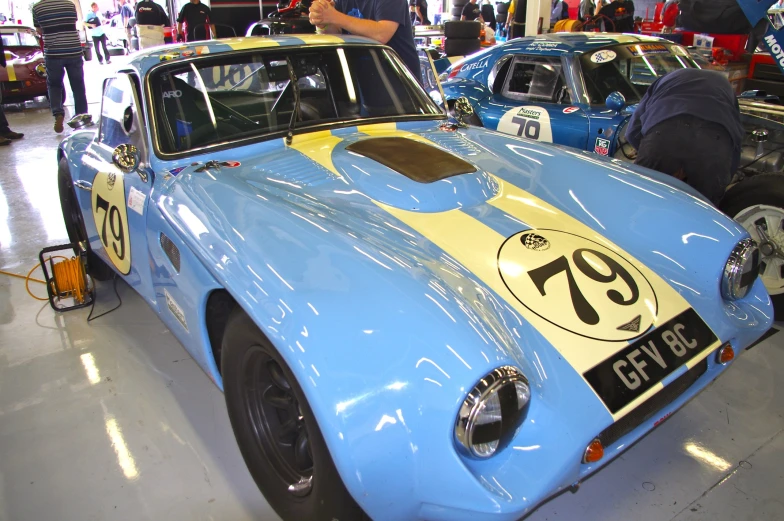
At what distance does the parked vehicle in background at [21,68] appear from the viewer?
8.52m

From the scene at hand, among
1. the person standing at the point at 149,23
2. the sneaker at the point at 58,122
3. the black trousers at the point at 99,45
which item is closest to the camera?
the sneaker at the point at 58,122

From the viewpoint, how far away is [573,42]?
434 centimetres

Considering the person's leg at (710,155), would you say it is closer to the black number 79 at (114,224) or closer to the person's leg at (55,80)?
the black number 79 at (114,224)

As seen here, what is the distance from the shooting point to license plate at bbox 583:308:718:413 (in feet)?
4.71

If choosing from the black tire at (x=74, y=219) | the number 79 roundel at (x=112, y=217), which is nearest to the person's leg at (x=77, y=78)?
the black tire at (x=74, y=219)

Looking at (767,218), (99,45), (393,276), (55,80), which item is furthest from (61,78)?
(99,45)

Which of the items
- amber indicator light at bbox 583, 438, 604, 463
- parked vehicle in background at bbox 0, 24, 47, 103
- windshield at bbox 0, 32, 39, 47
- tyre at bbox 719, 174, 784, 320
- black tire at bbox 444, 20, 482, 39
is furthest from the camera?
windshield at bbox 0, 32, 39, 47

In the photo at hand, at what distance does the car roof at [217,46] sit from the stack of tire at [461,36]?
5147mm

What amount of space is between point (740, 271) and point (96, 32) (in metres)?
20.3

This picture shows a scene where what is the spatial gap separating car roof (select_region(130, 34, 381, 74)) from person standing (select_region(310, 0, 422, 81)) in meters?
0.28

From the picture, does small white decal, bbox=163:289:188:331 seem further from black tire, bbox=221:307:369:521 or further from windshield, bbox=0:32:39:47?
windshield, bbox=0:32:39:47

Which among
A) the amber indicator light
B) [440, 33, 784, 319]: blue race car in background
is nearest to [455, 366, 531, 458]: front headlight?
the amber indicator light

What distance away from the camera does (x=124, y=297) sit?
10.6ft

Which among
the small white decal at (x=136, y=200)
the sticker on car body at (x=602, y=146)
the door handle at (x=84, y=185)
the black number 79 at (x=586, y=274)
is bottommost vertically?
the sticker on car body at (x=602, y=146)
